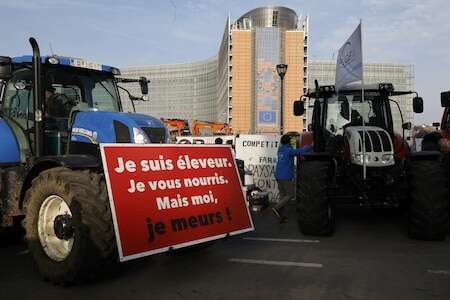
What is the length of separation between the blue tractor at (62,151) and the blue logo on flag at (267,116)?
5956cm

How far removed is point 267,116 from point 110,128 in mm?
62214

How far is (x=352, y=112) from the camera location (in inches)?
375

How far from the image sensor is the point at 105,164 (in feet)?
16.8

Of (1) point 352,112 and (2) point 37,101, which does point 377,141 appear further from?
(2) point 37,101

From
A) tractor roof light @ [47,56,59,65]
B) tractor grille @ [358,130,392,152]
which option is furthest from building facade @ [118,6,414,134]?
tractor roof light @ [47,56,59,65]

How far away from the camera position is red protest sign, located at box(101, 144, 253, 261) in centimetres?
516

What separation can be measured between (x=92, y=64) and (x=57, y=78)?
1.89 ft

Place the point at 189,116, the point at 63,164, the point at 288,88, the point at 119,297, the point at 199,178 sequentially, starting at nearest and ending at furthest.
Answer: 1. the point at 119,297
2. the point at 63,164
3. the point at 199,178
4. the point at 288,88
5. the point at 189,116

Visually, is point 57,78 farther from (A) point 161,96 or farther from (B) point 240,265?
(A) point 161,96

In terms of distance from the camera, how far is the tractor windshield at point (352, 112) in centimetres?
944

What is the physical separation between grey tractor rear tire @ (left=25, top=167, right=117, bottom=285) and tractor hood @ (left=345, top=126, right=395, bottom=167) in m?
4.53

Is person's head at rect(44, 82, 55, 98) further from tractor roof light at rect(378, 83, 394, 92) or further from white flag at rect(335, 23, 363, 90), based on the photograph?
tractor roof light at rect(378, 83, 394, 92)

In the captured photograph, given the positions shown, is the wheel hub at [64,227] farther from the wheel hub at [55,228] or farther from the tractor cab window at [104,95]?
the tractor cab window at [104,95]

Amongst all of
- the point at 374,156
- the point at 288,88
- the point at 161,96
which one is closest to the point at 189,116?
the point at 161,96
